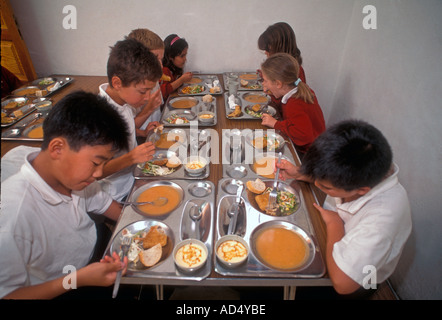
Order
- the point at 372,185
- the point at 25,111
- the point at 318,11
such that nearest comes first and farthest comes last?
the point at 372,185 → the point at 25,111 → the point at 318,11

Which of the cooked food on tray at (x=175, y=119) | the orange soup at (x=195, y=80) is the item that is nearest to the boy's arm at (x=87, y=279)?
the cooked food on tray at (x=175, y=119)

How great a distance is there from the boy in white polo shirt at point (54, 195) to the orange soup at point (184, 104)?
5.50 ft

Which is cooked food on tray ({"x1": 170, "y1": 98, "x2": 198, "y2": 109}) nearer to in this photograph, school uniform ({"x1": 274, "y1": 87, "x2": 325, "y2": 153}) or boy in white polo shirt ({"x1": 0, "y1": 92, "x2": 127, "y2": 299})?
school uniform ({"x1": 274, "y1": 87, "x2": 325, "y2": 153})

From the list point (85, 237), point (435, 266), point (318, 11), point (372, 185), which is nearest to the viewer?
point (372, 185)

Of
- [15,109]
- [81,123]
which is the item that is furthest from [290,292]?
[15,109]

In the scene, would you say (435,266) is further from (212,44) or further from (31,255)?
(212,44)

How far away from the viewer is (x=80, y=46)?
394 cm

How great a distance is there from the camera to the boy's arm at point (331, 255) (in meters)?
1.28

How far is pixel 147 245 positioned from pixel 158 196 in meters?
0.43

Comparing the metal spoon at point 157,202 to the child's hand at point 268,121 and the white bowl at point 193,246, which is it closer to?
the white bowl at point 193,246

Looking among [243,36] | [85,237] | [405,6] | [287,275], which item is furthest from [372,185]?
[243,36]

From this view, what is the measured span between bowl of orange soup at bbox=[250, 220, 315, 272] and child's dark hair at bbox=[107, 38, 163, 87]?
1.56 meters
